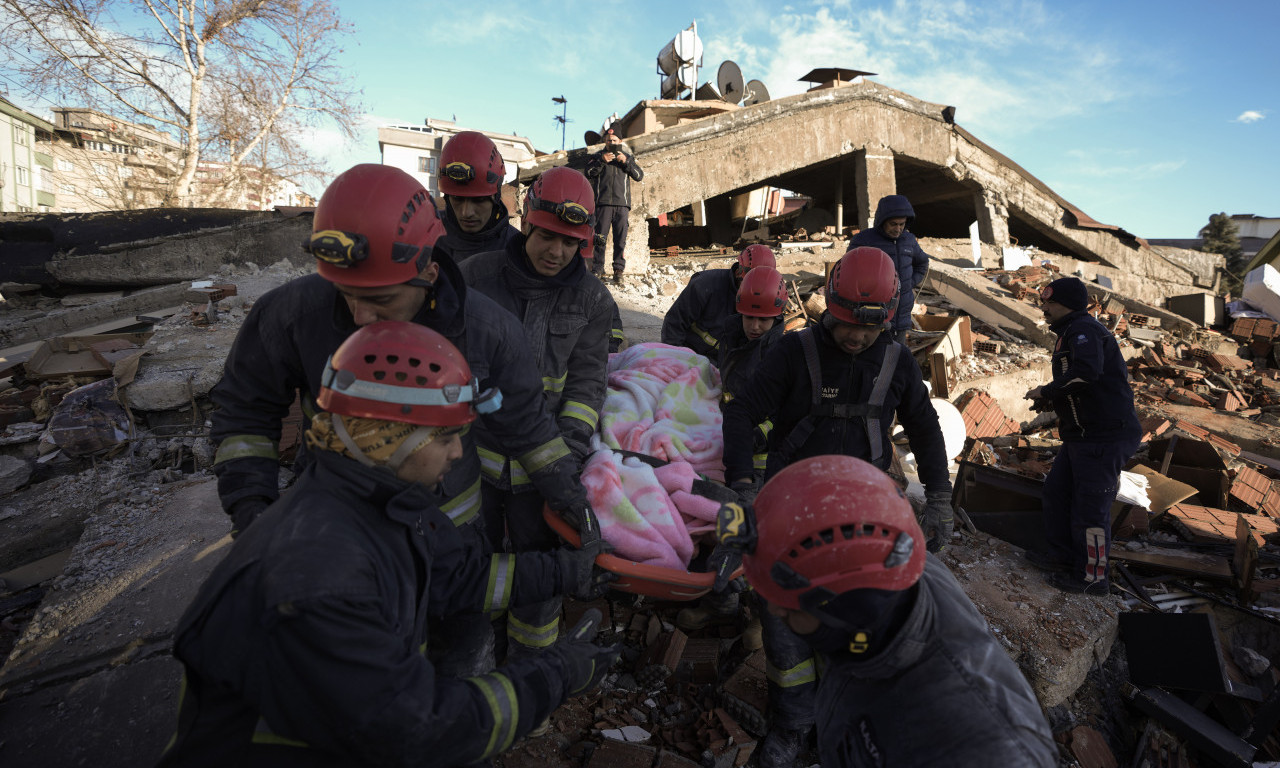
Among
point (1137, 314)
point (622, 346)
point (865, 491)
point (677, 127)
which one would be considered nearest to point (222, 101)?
point (677, 127)

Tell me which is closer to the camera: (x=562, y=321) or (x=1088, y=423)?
(x=562, y=321)

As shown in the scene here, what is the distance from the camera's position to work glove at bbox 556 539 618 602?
2.08m

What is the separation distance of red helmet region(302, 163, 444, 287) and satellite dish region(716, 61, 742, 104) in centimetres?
1455

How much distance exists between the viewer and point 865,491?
1365 millimetres

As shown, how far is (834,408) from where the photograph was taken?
295 cm

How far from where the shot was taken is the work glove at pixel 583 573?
6.84 feet

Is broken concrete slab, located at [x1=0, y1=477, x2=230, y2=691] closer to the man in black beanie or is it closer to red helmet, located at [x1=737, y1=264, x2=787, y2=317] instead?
red helmet, located at [x1=737, y1=264, x2=787, y2=317]

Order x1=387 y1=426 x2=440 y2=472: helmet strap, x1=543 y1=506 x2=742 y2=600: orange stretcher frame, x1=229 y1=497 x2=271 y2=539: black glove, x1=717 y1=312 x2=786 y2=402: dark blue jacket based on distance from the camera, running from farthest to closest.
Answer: x1=717 y1=312 x2=786 y2=402: dark blue jacket → x1=543 y1=506 x2=742 y2=600: orange stretcher frame → x1=229 y1=497 x2=271 y2=539: black glove → x1=387 y1=426 x2=440 y2=472: helmet strap

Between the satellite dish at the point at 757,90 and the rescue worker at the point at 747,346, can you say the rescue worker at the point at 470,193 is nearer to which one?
the rescue worker at the point at 747,346

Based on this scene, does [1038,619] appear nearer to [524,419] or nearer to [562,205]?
[524,419]

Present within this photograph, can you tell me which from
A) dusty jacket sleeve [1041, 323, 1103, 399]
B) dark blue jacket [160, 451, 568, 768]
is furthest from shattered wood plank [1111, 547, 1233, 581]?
dark blue jacket [160, 451, 568, 768]

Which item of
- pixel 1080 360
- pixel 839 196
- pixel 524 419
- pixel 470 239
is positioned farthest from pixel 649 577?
pixel 839 196

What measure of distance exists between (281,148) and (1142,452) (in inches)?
765

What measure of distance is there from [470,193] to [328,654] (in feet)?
9.09
